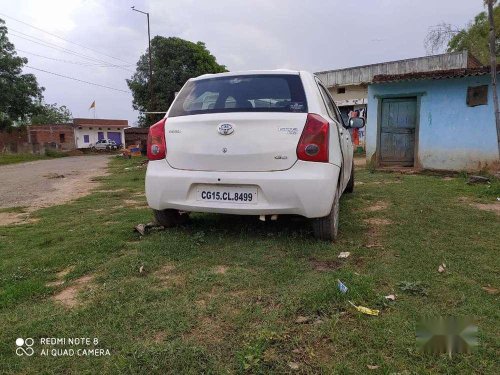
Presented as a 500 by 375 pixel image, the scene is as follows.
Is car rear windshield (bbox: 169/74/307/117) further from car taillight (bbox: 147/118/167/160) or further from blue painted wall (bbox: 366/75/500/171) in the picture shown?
blue painted wall (bbox: 366/75/500/171)

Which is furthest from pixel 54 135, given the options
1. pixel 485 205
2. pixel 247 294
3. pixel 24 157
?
pixel 247 294

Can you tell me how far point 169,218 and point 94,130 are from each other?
158ft

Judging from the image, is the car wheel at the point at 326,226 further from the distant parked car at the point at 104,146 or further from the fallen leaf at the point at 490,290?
the distant parked car at the point at 104,146

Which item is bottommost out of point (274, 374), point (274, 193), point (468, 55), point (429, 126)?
point (274, 374)

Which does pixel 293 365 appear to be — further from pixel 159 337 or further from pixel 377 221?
pixel 377 221

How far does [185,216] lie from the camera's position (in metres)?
3.99

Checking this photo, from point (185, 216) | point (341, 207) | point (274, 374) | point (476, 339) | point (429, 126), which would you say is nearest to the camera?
point (274, 374)

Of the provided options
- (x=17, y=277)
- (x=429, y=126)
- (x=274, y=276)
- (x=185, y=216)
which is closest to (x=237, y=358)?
(x=274, y=276)

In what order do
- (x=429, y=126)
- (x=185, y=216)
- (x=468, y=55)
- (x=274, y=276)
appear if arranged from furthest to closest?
(x=468, y=55), (x=429, y=126), (x=185, y=216), (x=274, y=276)

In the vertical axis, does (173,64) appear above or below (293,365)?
above

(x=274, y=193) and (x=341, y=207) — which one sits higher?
(x=274, y=193)

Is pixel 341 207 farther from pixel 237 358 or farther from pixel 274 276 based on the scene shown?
pixel 237 358

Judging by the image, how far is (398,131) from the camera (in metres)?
10.2

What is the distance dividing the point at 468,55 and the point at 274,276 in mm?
17419
